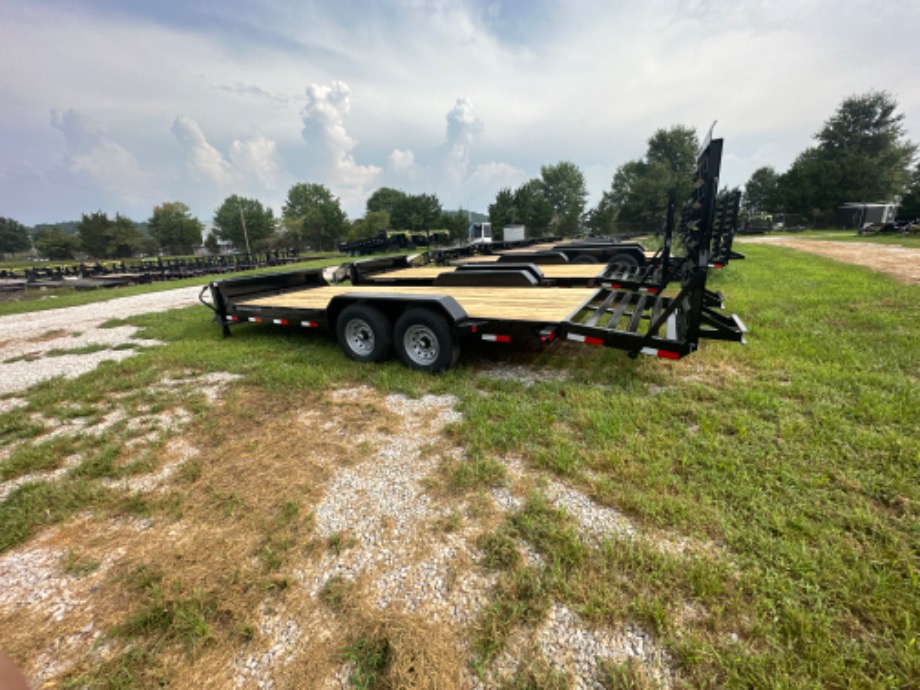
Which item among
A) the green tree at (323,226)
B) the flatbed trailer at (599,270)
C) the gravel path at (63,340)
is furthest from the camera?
the green tree at (323,226)

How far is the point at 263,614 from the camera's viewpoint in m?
1.80

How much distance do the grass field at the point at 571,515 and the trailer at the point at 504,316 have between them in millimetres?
416

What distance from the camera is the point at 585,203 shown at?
219 feet

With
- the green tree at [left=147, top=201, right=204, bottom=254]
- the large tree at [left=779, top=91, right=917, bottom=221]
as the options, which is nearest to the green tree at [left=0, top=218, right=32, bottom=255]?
the green tree at [left=147, top=201, right=204, bottom=254]

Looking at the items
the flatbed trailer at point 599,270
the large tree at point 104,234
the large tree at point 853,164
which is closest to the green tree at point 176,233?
the large tree at point 104,234

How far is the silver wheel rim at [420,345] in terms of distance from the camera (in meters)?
4.50

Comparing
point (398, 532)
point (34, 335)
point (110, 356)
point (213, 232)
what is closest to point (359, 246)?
point (34, 335)

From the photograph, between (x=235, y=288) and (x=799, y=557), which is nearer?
(x=799, y=557)

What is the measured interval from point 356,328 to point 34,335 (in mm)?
8174

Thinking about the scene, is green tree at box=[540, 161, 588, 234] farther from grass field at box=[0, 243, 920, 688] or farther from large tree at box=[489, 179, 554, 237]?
grass field at box=[0, 243, 920, 688]

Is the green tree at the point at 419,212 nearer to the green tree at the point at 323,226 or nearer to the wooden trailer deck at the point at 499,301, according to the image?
the green tree at the point at 323,226

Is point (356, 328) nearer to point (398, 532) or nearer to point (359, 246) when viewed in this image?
point (398, 532)

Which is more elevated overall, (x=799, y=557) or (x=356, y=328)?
(x=356, y=328)

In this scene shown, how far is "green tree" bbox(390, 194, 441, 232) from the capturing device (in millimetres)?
57531
